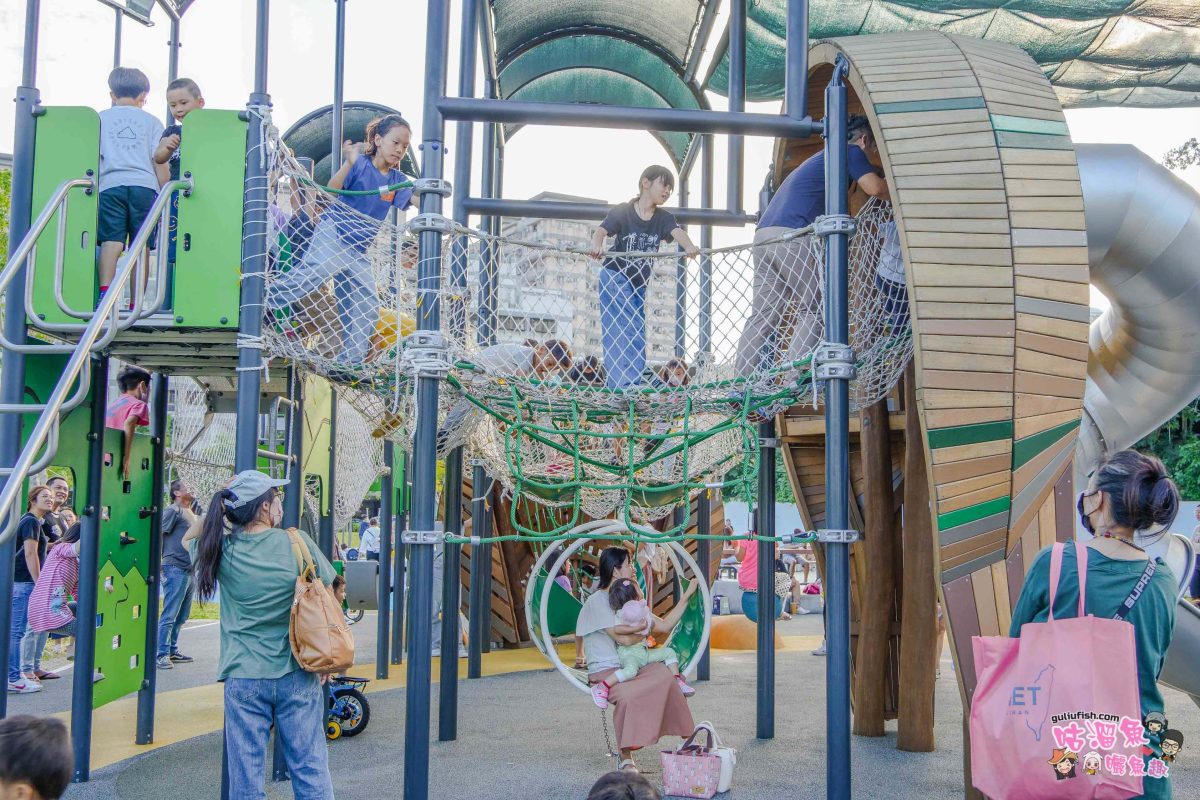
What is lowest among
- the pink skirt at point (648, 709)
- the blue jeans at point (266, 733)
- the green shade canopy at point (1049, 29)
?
the pink skirt at point (648, 709)

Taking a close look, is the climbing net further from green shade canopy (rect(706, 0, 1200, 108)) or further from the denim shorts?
green shade canopy (rect(706, 0, 1200, 108))

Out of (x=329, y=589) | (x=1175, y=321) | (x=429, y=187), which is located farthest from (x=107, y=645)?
(x=1175, y=321)

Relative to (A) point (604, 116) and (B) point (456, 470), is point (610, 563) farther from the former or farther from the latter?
(A) point (604, 116)

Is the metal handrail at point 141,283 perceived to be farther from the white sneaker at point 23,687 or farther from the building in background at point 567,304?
the white sneaker at point 23,687

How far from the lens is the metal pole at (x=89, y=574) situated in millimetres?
5129

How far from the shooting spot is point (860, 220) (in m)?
4.72

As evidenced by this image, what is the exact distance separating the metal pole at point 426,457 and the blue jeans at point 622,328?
108cm

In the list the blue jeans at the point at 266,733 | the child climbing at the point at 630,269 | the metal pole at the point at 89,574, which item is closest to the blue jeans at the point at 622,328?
the child climbing at the point at 630,269

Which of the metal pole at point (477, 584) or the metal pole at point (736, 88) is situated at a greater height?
the metal pole at point (736, 88)

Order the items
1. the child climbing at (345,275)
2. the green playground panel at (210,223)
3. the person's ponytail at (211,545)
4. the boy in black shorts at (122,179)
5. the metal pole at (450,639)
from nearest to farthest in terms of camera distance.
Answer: the person's ponytail at (211,545), the green playground panel at (210,223), the child climbing at (345,275), the boy in black shorts at (122,179), the metal pole at (450,639)

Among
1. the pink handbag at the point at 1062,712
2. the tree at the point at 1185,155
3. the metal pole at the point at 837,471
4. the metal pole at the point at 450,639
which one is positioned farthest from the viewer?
the tree at the point at 1185,155

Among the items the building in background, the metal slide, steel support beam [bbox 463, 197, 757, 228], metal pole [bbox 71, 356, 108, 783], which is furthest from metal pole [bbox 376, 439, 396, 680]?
the metal slide

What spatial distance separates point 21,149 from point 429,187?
1.95 metres

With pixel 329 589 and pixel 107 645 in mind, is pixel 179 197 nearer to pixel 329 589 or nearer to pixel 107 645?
pixel 329 589
